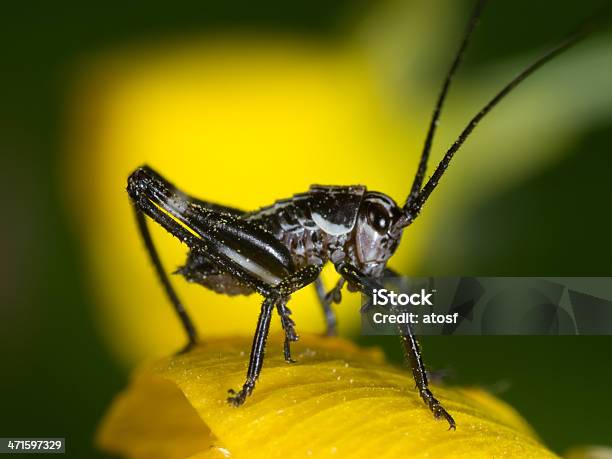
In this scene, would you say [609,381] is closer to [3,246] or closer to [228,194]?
[228,194]

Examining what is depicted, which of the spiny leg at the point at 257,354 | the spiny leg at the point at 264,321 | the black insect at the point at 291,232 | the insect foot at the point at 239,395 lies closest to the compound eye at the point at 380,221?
the black insect at the point at 291,232

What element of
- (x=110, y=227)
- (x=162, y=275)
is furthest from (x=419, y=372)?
(x=110, y=227)

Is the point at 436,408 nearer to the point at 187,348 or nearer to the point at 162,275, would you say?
the point at 187,348

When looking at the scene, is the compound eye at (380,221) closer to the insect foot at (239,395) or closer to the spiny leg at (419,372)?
the spiny leg at (419,372)

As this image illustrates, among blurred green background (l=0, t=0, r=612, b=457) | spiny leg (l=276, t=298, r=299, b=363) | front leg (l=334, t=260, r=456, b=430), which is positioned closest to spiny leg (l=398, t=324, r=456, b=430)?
front leg (l=334, t=260, r=456, b=430)

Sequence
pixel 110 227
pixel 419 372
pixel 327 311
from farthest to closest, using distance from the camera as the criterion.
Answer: pixel 110 227
pixel 327 311
pixel 419 372

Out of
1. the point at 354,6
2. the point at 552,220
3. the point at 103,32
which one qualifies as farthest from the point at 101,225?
the point at 552,220
